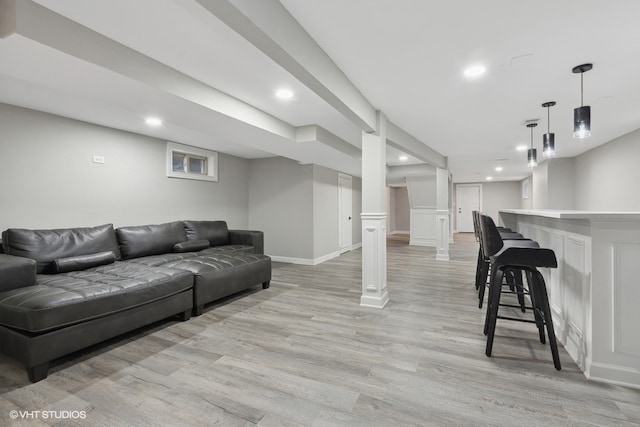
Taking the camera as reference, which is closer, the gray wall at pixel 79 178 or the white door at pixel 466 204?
the gray wall at pixel 79 178

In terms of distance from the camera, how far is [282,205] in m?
6.29

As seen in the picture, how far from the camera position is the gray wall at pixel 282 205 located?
6039mm

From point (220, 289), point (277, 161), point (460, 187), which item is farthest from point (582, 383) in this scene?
point (460, 187)

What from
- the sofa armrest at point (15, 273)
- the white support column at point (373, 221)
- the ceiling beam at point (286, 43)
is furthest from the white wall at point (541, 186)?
the sofa armrest at point (15, 273)

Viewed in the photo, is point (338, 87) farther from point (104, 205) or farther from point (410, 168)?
point (410, 168)

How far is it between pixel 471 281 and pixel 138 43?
192 inches

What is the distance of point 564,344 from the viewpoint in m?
2.37

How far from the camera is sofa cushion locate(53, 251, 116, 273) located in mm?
2953

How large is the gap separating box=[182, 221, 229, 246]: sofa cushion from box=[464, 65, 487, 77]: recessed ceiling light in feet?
13.8

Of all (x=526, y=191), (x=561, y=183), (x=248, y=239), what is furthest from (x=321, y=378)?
(x=526, y=191)

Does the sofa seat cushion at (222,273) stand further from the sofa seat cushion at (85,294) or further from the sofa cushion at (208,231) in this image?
the sofa cushion at (208,231)

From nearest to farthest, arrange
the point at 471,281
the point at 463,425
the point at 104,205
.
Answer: the point at 463,425
the point at 104,205
the point at 471,281

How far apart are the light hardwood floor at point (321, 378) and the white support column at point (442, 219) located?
3.43m

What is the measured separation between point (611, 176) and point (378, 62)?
17.0ft
